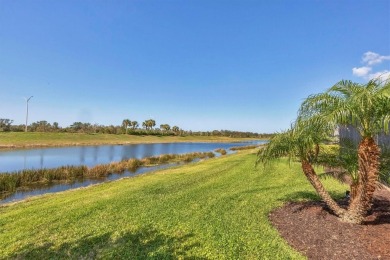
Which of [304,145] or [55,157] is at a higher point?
[304,145]

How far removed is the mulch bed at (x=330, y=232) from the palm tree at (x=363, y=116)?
1.68 ft

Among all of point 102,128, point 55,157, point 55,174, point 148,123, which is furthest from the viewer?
point 148,123

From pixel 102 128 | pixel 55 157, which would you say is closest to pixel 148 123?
pixel 102 128

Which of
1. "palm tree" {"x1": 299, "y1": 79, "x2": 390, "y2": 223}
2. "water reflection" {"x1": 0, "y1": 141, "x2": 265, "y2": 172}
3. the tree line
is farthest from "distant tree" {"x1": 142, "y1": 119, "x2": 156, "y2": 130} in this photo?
"palm tree" {"x1": 299, "y1": 79, "x2": 390, "y2": 223}

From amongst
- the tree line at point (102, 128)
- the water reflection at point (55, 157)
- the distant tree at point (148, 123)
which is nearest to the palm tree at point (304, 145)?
the water reflection at point (55, 157)

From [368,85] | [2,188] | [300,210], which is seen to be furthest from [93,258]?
[2,188]

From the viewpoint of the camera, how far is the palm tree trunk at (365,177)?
5898 millimetres

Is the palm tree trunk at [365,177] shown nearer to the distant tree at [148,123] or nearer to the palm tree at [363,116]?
the palm tree at [363,116]

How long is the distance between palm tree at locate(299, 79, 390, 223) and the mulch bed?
51cm

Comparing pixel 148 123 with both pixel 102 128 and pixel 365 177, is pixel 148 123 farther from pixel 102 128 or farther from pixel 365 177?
pixel 365 177

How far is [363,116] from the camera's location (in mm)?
5828

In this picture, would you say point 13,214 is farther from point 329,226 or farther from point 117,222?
point 329,226

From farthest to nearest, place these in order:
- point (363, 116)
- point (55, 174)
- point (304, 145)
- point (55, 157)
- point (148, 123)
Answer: point (148, 123), point (55, 157), point (55, 174), point (304, 145), point (363, 116)

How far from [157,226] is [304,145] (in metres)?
4.19
